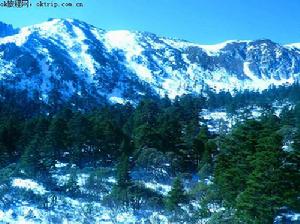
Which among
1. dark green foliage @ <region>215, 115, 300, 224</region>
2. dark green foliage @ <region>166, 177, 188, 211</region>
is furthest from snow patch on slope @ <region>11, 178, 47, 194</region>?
dark green foliage @ <region>215, 115, 300, 224</region>

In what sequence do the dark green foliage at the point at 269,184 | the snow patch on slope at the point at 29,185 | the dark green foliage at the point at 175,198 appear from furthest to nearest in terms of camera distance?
the snow patch on slope at the point at 29,185 → the dark green foliage at the point at 175,198 → the dark green foliage at the point at 269,184

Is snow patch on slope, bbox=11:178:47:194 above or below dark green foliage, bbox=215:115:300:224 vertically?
above

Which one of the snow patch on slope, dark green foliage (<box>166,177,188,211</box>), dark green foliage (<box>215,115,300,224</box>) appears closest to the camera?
dark green foliage (<box>215,115,300,224</box>)

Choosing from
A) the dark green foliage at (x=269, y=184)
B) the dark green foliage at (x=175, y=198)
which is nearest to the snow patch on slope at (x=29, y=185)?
the dark green foliage at (x=175, y=198)

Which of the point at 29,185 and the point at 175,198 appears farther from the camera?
the point at 29,185

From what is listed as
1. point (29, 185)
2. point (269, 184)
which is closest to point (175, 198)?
point (269, 184)

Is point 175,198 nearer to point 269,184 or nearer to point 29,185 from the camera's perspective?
point 269,184

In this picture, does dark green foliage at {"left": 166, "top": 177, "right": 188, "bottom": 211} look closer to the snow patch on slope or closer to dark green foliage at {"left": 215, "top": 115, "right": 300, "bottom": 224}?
dark green foliage at {"left": 215, "top": 115, "right": 300, "bottom": 224}

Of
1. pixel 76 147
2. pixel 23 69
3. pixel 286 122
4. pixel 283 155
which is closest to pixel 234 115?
pixel 286 122

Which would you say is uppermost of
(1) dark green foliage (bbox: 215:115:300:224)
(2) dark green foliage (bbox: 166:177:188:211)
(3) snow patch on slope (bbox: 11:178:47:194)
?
(3) snow patch on slope (bbox: 11:178:47:194)

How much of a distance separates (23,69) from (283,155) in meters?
181

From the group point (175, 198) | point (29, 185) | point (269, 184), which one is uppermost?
point (29, 185)

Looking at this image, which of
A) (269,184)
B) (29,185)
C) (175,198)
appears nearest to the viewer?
(269,184)

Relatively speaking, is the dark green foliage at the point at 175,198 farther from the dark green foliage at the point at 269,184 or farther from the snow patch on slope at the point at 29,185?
the snow patch on slope at the point at 29,185
